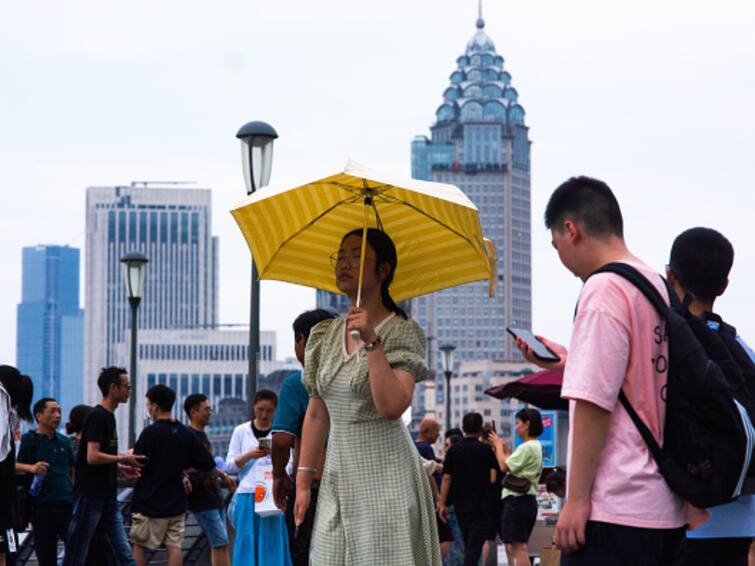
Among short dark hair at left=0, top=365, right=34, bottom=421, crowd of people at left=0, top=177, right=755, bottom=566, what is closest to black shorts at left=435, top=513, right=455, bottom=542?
crowd of people at left=0, top=177, right=755, bottom=566

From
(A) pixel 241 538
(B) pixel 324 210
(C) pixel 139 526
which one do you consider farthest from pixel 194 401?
(B) pixel 324 210

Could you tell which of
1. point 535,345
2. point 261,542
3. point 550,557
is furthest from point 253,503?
point 535,345

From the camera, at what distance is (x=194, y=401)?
13.1 meters

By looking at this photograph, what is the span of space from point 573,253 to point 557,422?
49.7ft

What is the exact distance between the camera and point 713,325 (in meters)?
5.61

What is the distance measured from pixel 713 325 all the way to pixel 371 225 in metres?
1.78

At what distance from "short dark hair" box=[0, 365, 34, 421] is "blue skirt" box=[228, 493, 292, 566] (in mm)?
1573

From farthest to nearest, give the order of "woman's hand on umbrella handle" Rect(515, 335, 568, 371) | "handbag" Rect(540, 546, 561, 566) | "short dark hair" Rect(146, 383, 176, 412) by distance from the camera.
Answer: "short dark hair" Rect(146, 383, 176, 412) → "handbag" Rect(540, 546, 561, 566) → "woman's hand on umbrella handle" Rect(515, 335, 568, 371)

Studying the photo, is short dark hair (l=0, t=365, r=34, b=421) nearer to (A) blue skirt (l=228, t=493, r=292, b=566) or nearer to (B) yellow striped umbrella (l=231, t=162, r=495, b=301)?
(A) blue skirt (l=228, t=493, r=292, b=566)

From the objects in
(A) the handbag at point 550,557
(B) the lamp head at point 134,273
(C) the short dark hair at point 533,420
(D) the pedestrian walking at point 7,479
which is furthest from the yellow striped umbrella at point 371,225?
(B) the lamp head at point 134,273

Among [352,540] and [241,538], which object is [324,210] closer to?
[352,540]

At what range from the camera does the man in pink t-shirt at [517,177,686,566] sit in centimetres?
434

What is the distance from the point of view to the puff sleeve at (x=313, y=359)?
5.93 m

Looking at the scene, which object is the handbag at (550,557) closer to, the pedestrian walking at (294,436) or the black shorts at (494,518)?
the pedestrian walking at (294,436)
